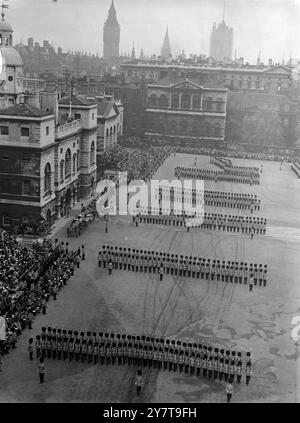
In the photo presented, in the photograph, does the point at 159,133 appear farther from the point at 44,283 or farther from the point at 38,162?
the point at 44,283

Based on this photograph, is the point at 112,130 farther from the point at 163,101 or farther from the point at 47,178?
the point at 47,178

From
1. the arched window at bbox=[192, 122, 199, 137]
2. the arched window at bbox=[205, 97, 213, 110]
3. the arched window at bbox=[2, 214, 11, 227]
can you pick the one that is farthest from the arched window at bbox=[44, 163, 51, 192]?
the arched window at bbox=[205, 97, 213, 110]

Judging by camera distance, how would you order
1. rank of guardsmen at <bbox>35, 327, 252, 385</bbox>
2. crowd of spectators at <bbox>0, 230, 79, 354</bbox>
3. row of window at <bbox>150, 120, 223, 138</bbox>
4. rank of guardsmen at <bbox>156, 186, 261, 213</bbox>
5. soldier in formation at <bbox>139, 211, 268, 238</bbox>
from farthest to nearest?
1. row of window at <bbox>150, 120, 223, 138</bbox>
2. rank of guardsmen at <bbox>156, 186, 261, 213</bbox>
3. soldier in formation at <bbox>139, 211, 268, 238</bbox>
4. crowd of spectators at <bbox>0, 230, 79, 354</bbox>
5. rank of guardsmen at <bbox>35, 327, 252, 385</bbox>

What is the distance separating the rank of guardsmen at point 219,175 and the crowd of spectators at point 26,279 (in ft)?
105

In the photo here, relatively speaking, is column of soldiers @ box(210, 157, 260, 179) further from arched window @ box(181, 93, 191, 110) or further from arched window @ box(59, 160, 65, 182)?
arched window @ box(59, 160, 65, 182)

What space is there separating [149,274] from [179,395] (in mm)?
13771

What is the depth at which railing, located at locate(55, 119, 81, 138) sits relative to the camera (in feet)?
Answer: 144

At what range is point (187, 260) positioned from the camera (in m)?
35.7

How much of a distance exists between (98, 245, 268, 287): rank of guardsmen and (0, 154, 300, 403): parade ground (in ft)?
2.13

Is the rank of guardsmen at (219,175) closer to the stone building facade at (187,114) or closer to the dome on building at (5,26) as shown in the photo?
the stone building facade at (187,114)

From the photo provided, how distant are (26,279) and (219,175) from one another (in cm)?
4112

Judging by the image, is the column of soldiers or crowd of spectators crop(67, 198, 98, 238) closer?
crowd of spectators crop(67, 198, 98, 238)
